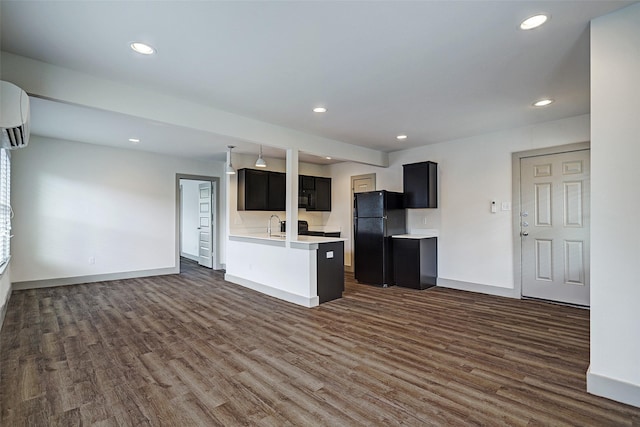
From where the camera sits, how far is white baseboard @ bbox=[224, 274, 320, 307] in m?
4.30

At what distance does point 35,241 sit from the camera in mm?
5211

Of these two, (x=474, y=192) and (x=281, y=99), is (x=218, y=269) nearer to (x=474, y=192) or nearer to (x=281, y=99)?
(x=281, y=99)

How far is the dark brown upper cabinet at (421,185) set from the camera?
17.8ft

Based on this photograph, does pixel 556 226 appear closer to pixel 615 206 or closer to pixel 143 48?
pixel 615 206

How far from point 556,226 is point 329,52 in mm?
3984

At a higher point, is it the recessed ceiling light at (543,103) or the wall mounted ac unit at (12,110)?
the recessed ceiling light at (543,103)

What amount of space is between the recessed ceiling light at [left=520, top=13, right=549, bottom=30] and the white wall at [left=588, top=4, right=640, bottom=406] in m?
0.36

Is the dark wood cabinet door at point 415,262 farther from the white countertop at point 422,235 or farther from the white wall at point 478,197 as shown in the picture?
the white wall at point 478,197

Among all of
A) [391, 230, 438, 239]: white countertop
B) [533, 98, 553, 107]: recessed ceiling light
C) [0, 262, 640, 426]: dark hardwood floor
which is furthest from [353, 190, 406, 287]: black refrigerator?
[533, 98, 553, 107]: recessed ceiling light

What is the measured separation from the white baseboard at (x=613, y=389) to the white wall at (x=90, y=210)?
267 inches

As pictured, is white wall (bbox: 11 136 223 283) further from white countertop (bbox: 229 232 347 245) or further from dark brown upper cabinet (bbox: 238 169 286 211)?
white countertop (bbox: 229 232 347 245)

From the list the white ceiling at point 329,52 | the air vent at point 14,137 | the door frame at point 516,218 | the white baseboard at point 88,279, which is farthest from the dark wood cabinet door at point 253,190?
the door frame at point 516,218

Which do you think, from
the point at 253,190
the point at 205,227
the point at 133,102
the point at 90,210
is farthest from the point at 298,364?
the point at 205,227

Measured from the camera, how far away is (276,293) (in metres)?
4.78
